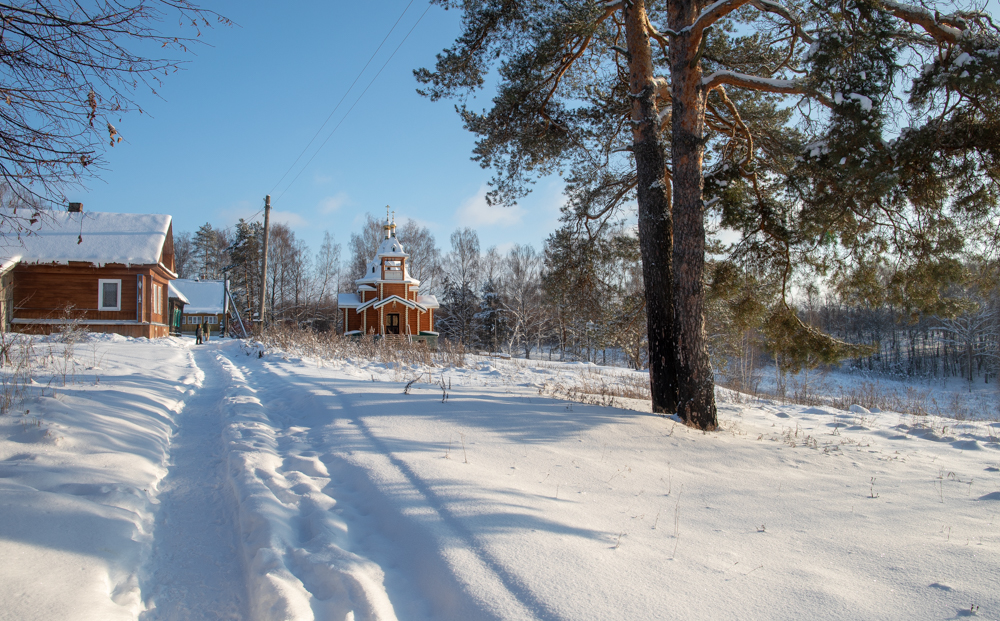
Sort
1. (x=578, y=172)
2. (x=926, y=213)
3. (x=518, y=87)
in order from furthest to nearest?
(x=578, y=172) → (x=518, y=87) → (x=926, y=213)

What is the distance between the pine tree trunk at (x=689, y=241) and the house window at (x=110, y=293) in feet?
75.9

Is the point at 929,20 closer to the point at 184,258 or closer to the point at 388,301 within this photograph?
the point at 388,301

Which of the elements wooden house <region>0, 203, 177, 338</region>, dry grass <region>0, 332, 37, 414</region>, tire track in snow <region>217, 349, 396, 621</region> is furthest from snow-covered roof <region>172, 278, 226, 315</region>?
tire track in snow <region>217, 349, 396, 621</region>

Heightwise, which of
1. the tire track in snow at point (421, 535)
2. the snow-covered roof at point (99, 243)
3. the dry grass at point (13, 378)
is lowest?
the tire track in snow at point (421, 535)

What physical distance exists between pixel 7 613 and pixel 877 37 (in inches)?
334

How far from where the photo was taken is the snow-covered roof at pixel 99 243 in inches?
781

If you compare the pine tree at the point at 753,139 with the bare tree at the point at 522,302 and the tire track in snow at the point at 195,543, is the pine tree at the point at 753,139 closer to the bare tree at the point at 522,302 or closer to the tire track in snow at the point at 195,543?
the tire track in snow at the point at 195,543

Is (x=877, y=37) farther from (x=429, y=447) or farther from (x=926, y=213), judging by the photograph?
(x=429, y=447)

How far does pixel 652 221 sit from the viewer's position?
737 centimetres

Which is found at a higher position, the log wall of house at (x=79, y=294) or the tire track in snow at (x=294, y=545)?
the log wall of house at (x=79, y=294)

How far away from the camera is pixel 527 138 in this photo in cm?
931

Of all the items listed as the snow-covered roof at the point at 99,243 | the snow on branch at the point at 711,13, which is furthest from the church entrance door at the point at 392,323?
the snow on branch at the point at 711,13

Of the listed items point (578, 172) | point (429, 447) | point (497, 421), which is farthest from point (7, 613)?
point (578, 172)

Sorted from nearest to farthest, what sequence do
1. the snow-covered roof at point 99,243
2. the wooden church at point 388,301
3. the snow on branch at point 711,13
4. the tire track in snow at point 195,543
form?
1. the tire track in snow at point 195,543
2. the snow on branch at point 711,13
3. the snow-covered roof at point 99,243
4. the wooden church at point 388,301
